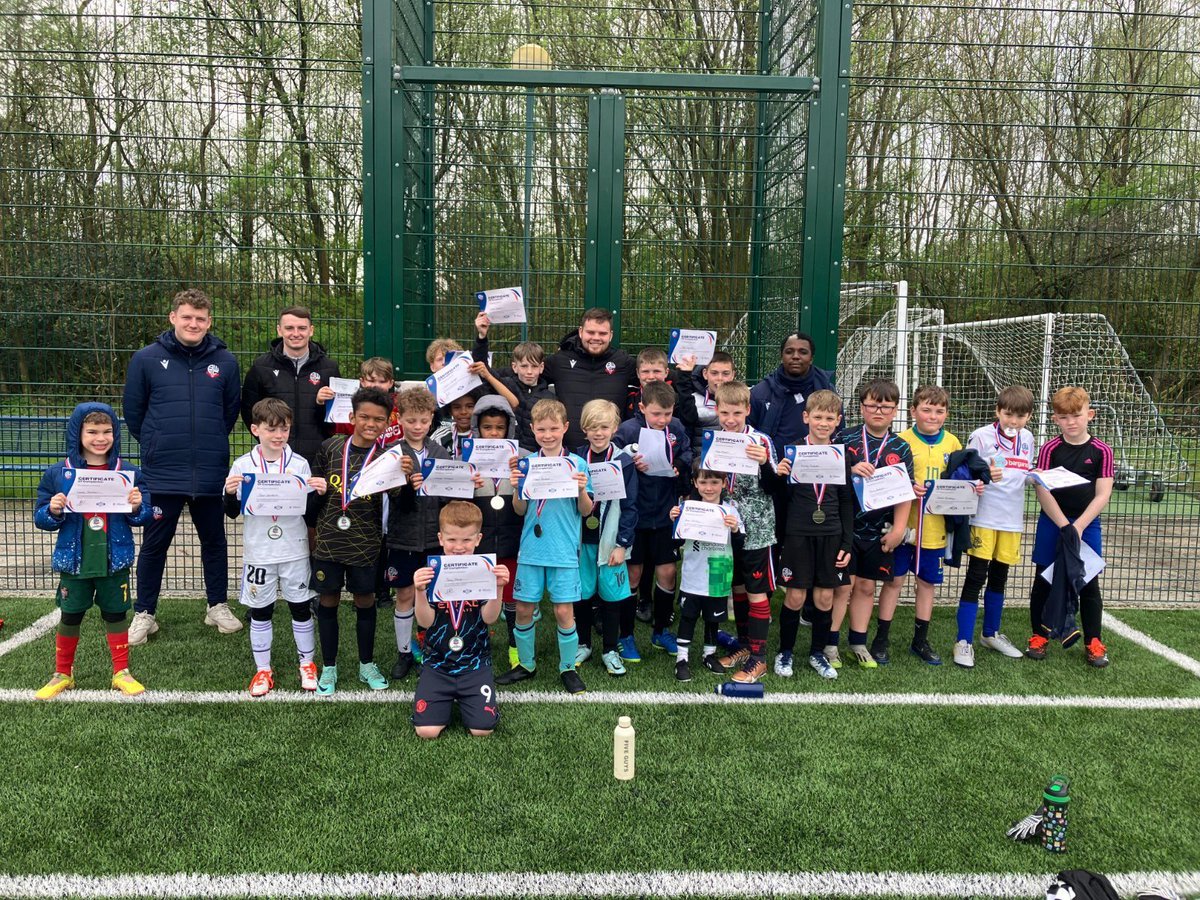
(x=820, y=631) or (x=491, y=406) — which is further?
(x=820, y=631)

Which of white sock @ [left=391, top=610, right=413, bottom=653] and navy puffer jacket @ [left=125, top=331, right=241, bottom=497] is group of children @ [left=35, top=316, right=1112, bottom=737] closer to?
white sock @ [left=391, top=610, right=413, bottom=653]

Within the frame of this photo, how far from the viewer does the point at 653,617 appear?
5414mm

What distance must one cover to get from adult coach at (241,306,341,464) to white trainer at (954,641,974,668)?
4414mm

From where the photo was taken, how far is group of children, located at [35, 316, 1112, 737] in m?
4.14

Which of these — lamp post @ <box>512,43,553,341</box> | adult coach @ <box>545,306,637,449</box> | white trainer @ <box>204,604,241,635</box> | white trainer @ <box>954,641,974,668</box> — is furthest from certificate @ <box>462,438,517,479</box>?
white trainer @ <box>954,641,974,668</box>

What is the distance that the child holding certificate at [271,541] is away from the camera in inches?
163

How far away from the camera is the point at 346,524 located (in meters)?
4.17

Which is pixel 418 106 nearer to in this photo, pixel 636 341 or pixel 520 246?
pixel 520 246

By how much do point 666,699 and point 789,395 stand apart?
7.23ft

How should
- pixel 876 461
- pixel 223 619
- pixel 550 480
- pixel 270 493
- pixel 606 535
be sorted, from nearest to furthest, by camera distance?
1. pixel 270 493
2. pixel 550 480
3. pixel 606 535
4. pixel 876 461
5. pixel 223 619

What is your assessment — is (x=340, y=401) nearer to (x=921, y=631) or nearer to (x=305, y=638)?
(x=305, y=638)

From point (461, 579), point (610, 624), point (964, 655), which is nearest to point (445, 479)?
point (461, 579)

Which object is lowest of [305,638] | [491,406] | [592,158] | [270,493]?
[305,638]

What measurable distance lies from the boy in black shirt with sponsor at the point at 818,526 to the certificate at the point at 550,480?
1.32m
